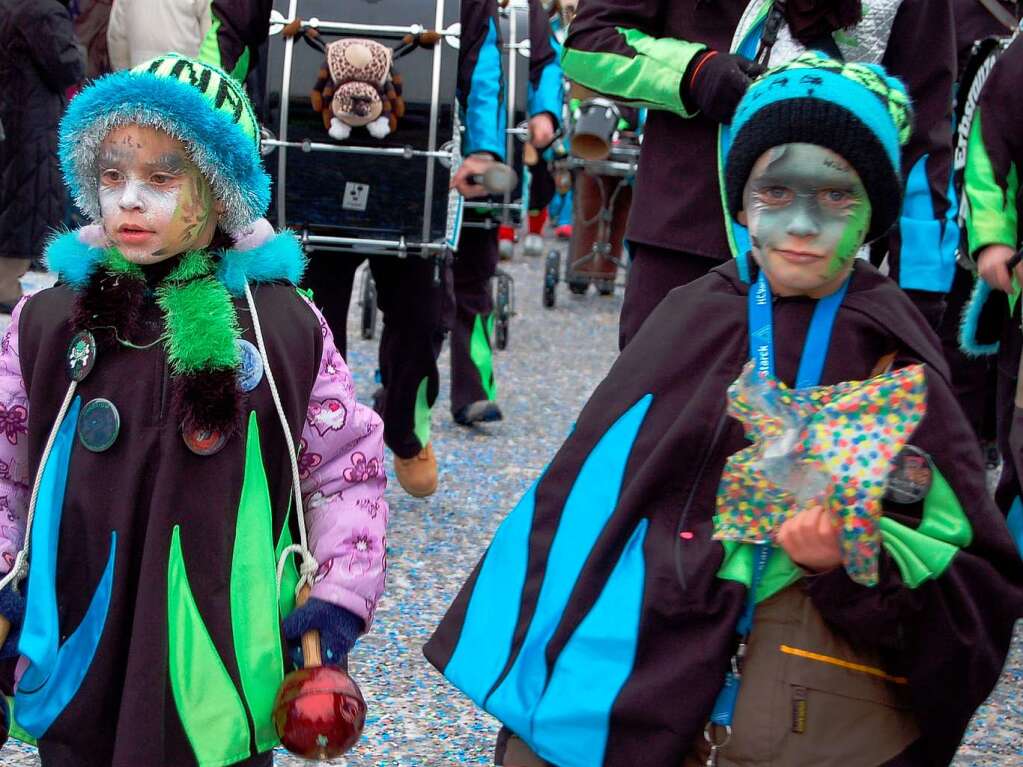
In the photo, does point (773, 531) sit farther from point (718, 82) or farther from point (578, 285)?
point (578, 285)

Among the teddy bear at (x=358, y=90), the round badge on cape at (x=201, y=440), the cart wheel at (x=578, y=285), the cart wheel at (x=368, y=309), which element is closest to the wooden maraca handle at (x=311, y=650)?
the round badge on cape at (x=201, y=440)

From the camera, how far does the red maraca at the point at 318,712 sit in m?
2.41

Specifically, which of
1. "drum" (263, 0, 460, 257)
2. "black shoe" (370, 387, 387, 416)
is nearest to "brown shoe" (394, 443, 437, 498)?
"black shoe" (370, 387, 387, 416)

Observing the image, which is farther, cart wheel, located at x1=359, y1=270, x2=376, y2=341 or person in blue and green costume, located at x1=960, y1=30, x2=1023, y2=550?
cart wheel, located at x1=359, y1=270, x2=376, y2=341

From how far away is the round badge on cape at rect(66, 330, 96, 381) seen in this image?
2.50m

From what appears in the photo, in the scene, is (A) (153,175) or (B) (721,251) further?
(B) (721,251)

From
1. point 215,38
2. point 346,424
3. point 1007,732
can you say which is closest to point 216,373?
point 346,424

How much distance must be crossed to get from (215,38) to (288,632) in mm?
3055

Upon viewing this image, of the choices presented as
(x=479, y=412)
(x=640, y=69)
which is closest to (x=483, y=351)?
(x=479, y=412)

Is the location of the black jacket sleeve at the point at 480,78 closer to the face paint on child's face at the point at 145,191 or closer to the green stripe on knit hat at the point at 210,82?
the green stripe on knit hat at the point at 210,82

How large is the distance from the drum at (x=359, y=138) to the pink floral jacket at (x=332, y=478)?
8.41 feet

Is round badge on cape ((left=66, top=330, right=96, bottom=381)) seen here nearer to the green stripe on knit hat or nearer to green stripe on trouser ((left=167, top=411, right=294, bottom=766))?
green stripe on trouser ((left=167, top=411, right=294, bottom=766))

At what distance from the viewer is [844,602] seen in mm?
2340

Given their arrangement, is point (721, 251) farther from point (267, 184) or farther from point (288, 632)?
point (288, 632)
